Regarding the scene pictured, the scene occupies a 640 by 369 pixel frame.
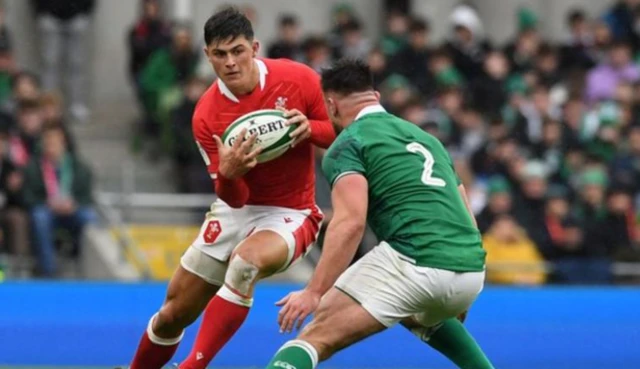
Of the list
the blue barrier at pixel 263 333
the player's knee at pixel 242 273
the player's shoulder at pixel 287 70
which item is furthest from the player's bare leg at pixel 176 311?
the blue barrier at pixel 263 333

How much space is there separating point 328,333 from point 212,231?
1431mm

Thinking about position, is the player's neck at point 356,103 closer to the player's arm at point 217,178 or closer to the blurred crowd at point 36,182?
the player's arm at point 217,178

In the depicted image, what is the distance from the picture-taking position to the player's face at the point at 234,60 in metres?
8.97

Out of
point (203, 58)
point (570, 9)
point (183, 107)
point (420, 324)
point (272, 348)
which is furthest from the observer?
point (570, 9)

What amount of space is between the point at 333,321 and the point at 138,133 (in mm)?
9906

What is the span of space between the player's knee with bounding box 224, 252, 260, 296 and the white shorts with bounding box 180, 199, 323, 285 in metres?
0.18

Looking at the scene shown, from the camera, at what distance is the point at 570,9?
20.8 meters

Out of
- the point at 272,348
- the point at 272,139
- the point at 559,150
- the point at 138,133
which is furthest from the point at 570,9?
the point at 272,139

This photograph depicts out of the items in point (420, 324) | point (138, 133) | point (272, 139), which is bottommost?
point (138, 133)

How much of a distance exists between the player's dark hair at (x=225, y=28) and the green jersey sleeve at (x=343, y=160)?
1.03 metres

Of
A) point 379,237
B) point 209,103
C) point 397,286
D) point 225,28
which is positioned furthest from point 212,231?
point 397,286

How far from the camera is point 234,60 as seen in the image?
9031mm

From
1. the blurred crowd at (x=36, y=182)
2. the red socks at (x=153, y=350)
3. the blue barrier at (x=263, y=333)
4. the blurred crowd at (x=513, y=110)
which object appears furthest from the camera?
the blurred crowd at (x=513, y=110)

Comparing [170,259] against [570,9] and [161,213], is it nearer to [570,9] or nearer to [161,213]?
[161,213]
